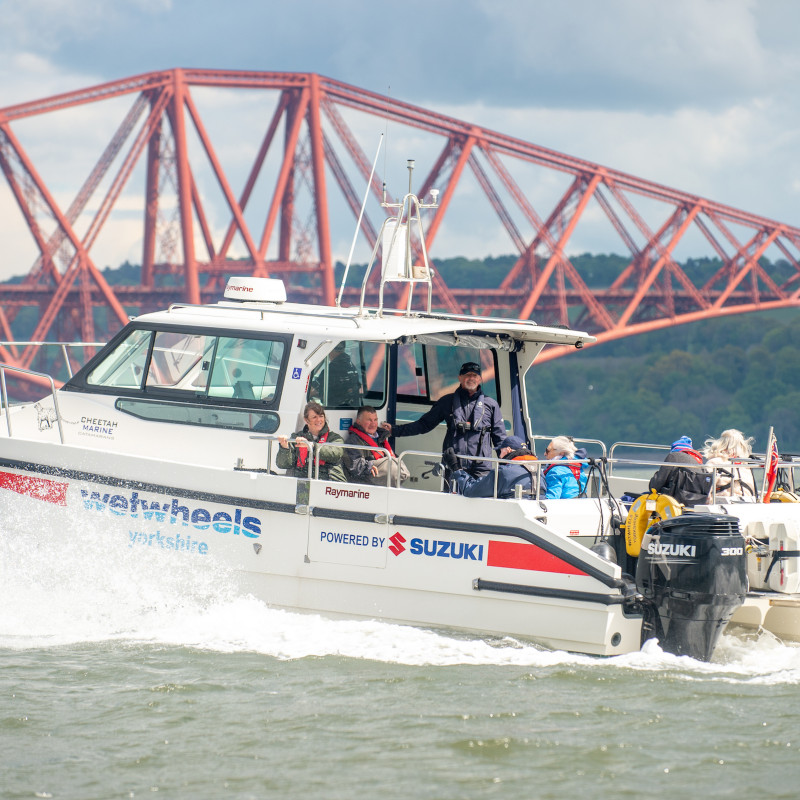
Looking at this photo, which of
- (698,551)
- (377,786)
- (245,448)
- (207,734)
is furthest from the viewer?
(245,448)

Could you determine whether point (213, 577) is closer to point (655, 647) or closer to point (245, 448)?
point (245, 448)

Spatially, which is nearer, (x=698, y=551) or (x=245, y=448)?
(x=698, y=551)

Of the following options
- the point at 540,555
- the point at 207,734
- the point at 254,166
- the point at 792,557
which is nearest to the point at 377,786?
the point at 207,734

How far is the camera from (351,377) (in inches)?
348

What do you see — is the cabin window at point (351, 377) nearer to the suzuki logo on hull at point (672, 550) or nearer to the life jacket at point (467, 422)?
the life jacket at point (467, 422)

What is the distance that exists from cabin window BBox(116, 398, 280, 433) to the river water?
966 mm

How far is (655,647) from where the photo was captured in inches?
291

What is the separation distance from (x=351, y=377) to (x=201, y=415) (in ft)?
3.64

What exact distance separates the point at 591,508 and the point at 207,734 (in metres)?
2.90

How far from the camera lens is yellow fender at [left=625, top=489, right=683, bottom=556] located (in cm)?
759

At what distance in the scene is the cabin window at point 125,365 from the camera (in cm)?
895

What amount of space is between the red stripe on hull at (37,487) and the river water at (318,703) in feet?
0.82

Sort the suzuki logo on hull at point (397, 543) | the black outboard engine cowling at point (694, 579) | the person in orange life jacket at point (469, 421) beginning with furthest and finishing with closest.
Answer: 1. the person in orange life jacket at point (469, 421)
2. the suzuki logo on hull at point (397, 543)
3. the black outboard engine cowling at point (694, 579)

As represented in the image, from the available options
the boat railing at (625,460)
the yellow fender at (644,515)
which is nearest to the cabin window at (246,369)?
the boat railing at (625,460)
